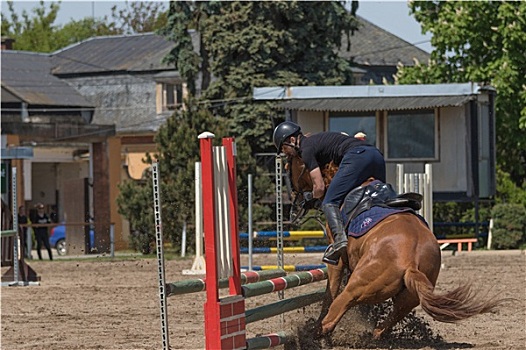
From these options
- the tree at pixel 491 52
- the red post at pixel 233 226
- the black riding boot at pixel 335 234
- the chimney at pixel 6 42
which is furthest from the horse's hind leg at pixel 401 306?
the chimney at pixel 6 42

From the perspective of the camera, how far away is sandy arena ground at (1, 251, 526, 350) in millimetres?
9734

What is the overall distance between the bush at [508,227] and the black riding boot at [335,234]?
1857 centimetres

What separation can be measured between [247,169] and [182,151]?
1.83 metres

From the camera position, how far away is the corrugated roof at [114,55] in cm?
4969

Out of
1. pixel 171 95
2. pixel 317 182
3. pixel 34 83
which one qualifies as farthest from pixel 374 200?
pixel 34 83

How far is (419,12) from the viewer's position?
32750mm

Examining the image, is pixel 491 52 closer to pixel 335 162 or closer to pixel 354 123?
pixel 354 123

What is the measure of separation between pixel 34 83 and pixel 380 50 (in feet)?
53.8

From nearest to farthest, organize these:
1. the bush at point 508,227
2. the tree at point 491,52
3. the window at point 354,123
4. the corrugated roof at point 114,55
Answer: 1. the bush at point 508,227
2. the window at point 354,123
3. the tree at point 491,52
4. the corrugated roof at point 114,55

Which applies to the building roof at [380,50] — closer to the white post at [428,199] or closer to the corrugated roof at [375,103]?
the corrugated roof at [375,103]

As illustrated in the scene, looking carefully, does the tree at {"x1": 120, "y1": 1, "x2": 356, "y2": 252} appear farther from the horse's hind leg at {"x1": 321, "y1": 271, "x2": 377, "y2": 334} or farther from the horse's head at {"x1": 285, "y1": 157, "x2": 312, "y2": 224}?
the horse's hind leg at {"x1": 321, "y1": 271, "x2": 377, "y2": 334}

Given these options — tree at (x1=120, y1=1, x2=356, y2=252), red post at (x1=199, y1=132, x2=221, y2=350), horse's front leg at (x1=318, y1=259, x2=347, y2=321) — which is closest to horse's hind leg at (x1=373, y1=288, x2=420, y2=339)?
horse's front leg at (x1=318, y1=259, x2=347, y2=321)

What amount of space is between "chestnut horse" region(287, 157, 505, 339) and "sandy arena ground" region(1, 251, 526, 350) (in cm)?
48

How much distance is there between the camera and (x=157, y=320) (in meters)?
12.1
